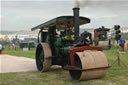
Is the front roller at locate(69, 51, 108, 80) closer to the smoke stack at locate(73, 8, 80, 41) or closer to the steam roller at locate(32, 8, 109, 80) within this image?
the steam roller at locate(32, 8, 109, 80)

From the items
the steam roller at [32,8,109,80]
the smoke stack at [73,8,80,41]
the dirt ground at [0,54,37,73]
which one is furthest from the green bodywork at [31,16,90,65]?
the dirt ground at [0,54,37,73]

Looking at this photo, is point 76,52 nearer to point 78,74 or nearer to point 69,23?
point 78,74

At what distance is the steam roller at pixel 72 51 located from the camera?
5633 millimetres

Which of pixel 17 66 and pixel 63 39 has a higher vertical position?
pixel 63 39

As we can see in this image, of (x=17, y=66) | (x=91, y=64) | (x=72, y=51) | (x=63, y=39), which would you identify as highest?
(x=63, y=39)

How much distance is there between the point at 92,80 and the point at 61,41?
77.1 inches

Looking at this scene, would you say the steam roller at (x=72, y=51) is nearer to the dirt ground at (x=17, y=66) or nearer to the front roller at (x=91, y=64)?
the front roller at (x=91, y=64)

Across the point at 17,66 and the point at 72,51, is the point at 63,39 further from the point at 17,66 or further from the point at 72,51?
the point at 17,66

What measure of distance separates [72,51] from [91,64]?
625 mm

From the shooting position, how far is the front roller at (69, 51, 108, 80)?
5.48 metres

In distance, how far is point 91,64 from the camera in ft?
18.3

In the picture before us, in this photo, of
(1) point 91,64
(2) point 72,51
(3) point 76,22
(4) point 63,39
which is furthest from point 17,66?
(1) point 91,64

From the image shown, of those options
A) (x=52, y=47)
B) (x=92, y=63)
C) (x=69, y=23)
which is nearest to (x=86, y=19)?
(x=69, y=23)

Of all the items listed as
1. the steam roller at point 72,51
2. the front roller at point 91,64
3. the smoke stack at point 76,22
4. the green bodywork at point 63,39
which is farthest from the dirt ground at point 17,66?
the front roller at point 91,64
